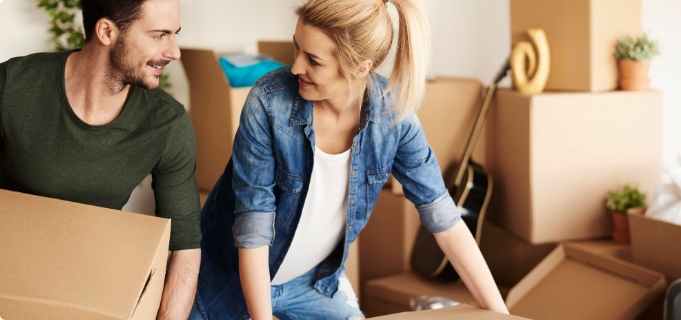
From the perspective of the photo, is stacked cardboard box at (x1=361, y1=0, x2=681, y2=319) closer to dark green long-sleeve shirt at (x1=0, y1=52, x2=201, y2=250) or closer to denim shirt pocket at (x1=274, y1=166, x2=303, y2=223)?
denim shirt pocket at (x1=274, y1=166, x2=303, y2=223)

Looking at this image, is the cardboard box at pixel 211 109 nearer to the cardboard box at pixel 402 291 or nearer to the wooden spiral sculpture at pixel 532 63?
the cardboard box at pixel 402 291

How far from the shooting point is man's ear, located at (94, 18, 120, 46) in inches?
47.8

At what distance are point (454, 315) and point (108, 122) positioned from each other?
720mm

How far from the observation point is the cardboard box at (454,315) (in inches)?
43.6

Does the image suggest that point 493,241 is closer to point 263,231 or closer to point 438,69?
point 438,69

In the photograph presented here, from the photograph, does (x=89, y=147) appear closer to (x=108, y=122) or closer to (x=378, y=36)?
(x=108, y=122)

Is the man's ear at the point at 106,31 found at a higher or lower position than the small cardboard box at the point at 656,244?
higher

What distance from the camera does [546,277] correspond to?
5.80 ft

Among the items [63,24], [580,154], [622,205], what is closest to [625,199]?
[622,205]

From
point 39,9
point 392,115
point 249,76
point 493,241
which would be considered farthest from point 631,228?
point 39,9

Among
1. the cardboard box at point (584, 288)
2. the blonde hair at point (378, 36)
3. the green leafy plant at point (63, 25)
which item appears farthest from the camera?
the green leafy plant at point (63, 25)

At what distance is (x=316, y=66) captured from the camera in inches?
43.5

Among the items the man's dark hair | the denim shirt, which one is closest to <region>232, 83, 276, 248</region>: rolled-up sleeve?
the denim shirt

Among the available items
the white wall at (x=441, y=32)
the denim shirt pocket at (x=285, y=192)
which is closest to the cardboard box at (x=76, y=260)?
the denim shirt pocket at (x=285, y=192)
